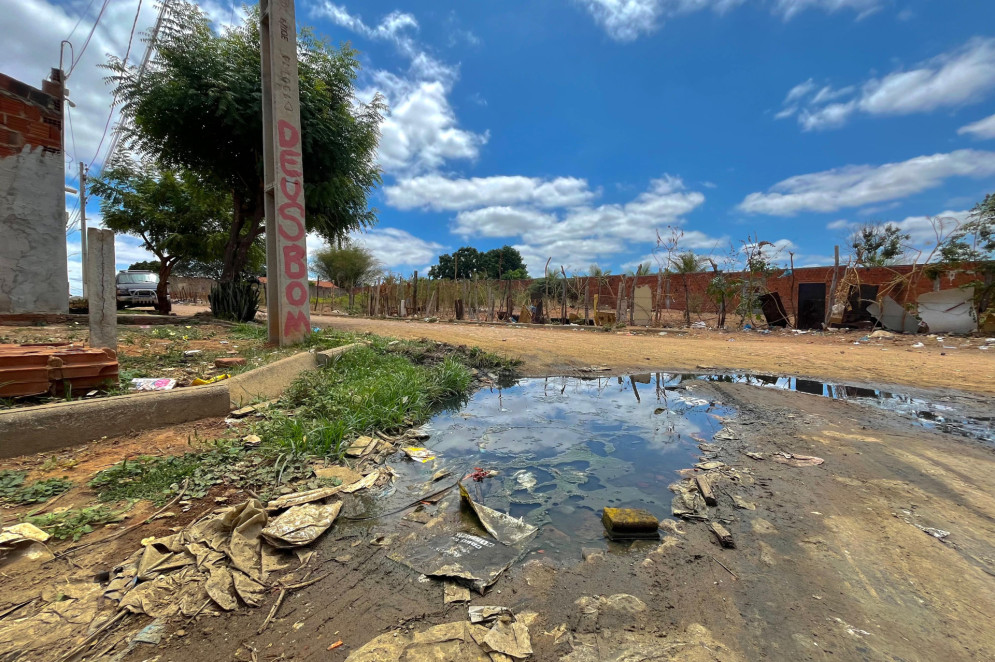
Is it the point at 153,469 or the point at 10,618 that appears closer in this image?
the point at 10,618

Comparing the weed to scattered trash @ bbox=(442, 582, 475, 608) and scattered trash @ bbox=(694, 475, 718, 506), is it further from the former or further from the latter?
scattered trash @ bbox=(694, 475, 718, 506)

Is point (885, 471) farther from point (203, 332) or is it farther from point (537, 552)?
point (203, 332)

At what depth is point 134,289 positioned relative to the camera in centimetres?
1670

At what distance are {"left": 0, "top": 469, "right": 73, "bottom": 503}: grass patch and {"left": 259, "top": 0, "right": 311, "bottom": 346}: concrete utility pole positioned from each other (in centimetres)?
388

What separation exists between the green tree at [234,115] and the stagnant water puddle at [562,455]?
700cm

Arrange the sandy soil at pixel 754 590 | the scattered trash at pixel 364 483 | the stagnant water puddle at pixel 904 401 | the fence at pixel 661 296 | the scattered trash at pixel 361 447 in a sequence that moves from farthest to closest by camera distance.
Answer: the fence at pixel 661 296
the stagnant water puddle at pixel 904 401
the scattered trash at pixel 361 447
the scattered trash at pixel 364 483
the sandy soil at pixel 754 590

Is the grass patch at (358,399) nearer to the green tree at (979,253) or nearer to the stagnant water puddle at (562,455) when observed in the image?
the stagnant water puddle at (562,455)

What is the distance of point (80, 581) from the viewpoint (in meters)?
1.58

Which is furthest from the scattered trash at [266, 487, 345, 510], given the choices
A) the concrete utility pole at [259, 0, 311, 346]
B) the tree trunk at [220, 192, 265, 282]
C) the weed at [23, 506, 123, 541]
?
the tree trunk at [220, 192, 265, 282]

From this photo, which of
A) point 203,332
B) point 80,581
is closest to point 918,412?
point 80,581

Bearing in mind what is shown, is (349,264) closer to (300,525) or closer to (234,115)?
(234,115)

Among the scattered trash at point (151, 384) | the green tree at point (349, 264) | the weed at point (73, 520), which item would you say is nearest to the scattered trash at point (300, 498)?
the weed at point (73, 520)

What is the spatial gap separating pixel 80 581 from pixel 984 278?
1650cm

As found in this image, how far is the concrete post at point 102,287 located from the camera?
3822mm
